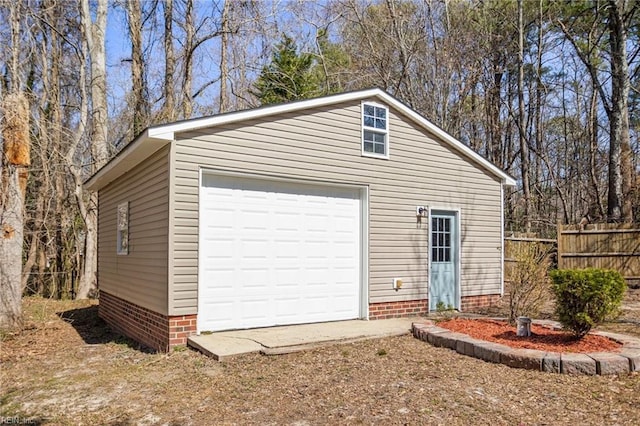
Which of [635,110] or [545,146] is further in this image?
[545,146]

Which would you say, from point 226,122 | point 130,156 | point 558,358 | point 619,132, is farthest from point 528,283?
point 619,132

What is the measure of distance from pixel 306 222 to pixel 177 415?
4.05 meters

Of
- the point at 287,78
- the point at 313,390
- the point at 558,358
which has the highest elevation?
the point at 287,78

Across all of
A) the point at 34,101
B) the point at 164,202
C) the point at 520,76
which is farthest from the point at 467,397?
the point at 520,76

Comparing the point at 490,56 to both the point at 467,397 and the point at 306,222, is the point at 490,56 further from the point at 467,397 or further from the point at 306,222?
the point at 467,397

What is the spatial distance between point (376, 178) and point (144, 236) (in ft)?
12.9

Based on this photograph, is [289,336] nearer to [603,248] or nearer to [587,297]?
[587,297]

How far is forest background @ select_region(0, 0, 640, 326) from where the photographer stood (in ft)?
44.3

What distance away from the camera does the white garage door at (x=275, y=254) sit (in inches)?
267

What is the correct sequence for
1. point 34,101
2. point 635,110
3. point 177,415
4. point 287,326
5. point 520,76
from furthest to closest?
1. point 635,110
2. point 520,76
3. point 34,101
4. point 287,326
5. point 177,415

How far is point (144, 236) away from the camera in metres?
7.39

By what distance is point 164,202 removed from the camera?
653 centimetres

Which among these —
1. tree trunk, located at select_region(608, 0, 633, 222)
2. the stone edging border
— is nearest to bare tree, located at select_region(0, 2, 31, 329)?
the stone edging border

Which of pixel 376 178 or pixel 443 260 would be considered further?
pixel 443 260
